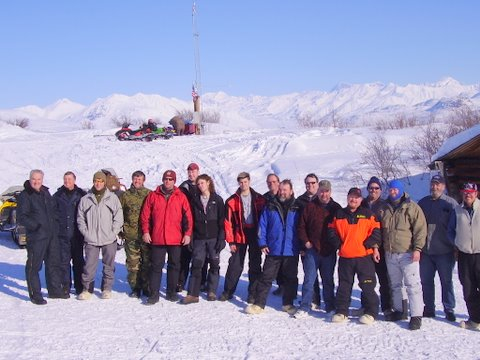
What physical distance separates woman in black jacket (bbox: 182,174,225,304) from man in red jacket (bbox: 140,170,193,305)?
14cm

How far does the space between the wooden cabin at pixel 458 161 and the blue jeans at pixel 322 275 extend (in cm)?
514

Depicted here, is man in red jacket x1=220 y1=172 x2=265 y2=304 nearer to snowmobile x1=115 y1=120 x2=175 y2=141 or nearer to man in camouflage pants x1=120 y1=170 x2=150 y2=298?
man in camouflage pants x1=120 y1=170 x2=150 y2=298

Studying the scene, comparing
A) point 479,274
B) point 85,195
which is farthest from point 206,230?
point 479,274

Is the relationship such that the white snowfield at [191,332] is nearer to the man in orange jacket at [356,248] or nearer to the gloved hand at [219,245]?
the man in orange jacket at [356,248]

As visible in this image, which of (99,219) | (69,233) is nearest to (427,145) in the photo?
(99,219)

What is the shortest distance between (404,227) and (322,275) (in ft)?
4.01

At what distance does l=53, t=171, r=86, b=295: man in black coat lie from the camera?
310 inches

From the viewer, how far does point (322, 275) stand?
7.23 metres

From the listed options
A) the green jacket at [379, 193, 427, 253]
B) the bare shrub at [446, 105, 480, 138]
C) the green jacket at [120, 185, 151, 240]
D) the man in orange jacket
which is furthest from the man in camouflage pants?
the bare shrub at [446, 105, 480, 138]

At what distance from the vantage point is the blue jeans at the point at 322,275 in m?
7.15

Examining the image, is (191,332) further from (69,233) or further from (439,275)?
(439,275)

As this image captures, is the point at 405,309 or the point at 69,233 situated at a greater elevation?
the point at 69,233

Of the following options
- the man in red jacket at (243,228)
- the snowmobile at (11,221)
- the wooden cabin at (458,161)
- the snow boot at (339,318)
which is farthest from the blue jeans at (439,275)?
the snowmobile at (11,221)

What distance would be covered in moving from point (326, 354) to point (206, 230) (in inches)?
102
